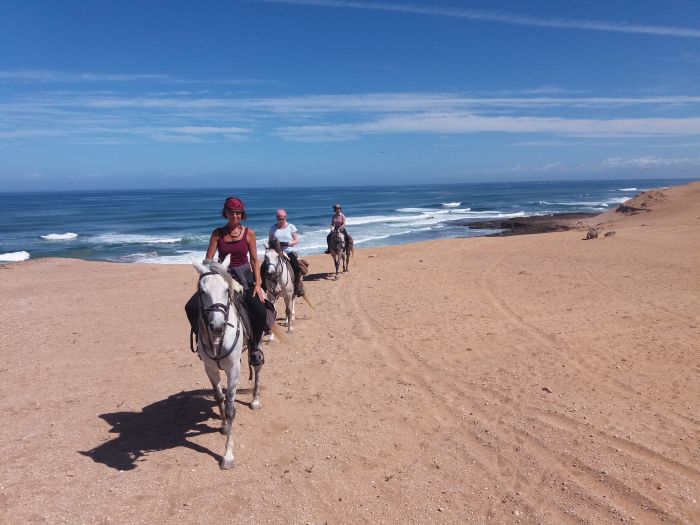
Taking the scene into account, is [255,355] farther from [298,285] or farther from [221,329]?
[298,285]

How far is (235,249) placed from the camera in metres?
5.66

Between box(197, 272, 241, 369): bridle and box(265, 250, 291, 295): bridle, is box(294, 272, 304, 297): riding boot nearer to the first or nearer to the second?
box(265, 250, 291, 295): bridle

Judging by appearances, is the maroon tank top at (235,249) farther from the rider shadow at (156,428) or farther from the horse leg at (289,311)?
the horse leg at (289,311)

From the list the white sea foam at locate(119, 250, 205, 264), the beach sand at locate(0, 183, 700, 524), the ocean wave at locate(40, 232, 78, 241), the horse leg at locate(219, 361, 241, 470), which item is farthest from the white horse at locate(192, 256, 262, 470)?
the ocean wave at locate(40, 232, 78, 241)

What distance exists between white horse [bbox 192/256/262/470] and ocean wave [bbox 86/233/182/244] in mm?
31876

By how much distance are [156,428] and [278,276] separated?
3.72 meters

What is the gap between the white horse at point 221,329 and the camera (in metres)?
4.56

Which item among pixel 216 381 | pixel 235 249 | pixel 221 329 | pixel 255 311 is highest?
pixel 235 249

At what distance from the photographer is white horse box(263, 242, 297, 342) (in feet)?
28.8

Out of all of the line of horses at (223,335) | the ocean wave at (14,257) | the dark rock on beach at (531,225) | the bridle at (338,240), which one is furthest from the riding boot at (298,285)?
the dark rock on beach at (531,225)

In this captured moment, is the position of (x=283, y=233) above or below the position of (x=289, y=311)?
above

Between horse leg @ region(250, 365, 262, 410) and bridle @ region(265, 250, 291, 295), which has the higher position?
bridle @ region(265, 250, 291, 295)

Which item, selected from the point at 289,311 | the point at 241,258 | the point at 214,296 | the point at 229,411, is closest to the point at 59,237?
the point at 289,311

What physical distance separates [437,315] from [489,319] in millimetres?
1140
